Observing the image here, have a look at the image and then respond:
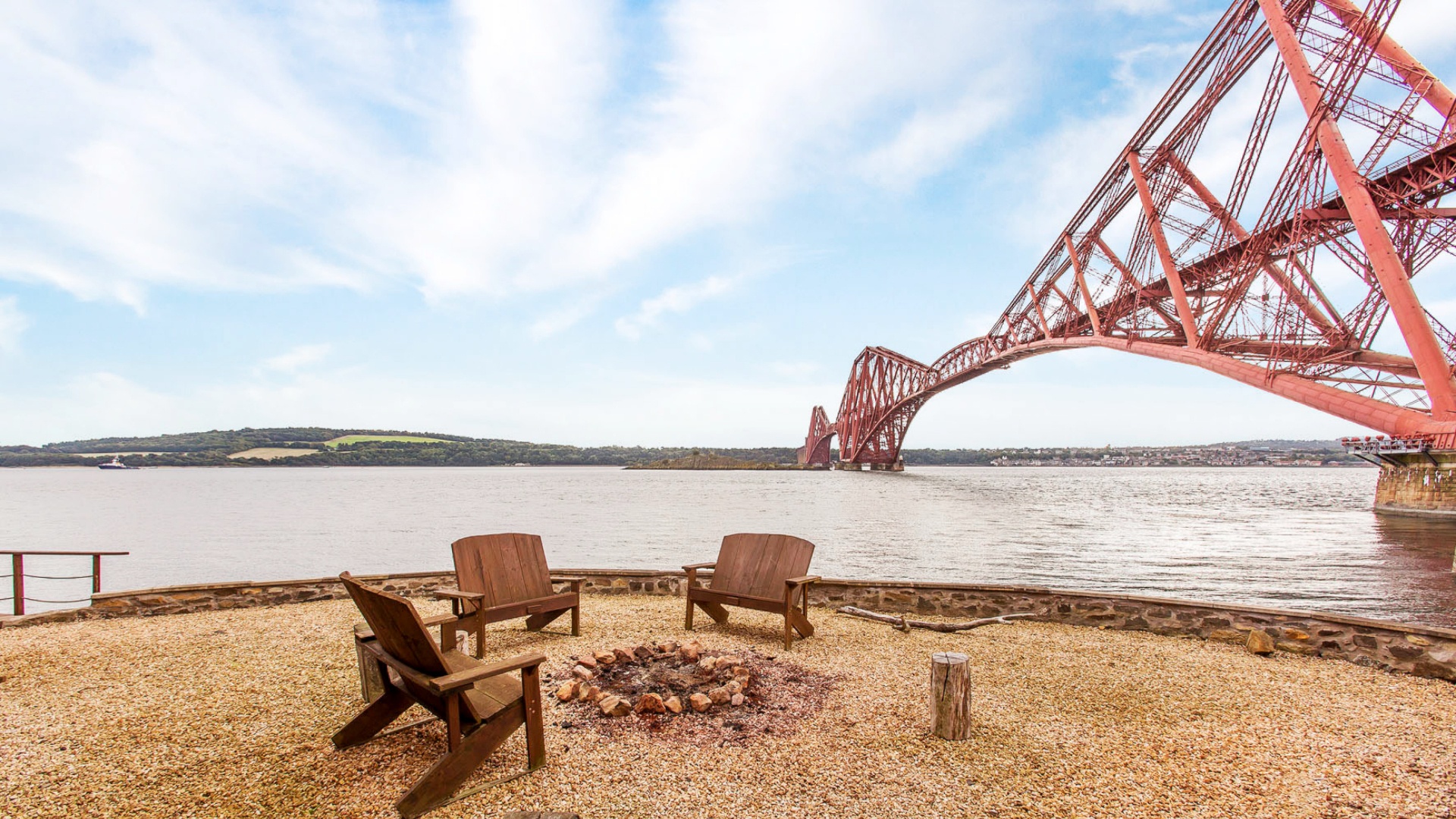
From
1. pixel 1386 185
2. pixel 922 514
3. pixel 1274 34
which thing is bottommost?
pixel 922 514

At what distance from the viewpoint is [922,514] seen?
1086 inches

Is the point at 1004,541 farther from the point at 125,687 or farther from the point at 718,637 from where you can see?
the point at 125,687

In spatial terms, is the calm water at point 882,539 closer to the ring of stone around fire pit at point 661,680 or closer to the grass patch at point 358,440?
the ring of stone around fire pit at point 661,680

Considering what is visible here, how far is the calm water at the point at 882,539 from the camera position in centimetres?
1159

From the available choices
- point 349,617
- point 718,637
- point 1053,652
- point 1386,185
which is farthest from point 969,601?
point 1386,185

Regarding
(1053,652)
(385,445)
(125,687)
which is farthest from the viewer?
(385,445)

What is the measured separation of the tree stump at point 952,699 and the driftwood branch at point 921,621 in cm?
225

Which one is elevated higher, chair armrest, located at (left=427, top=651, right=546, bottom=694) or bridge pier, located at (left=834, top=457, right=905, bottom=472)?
chair armrest, located at (left=427, top=651, right=546, bottom=694)

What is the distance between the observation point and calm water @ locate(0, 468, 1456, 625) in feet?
38.0

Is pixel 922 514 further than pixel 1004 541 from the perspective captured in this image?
Yes

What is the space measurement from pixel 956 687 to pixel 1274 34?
1066 inches

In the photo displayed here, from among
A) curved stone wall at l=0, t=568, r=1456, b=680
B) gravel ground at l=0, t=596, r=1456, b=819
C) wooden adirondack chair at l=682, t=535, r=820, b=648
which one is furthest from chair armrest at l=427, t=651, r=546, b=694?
curved stone wall at l=0, t=568, r=1456, b=680

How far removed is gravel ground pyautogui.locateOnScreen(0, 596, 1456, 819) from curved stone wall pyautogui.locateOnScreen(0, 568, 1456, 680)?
0.26m

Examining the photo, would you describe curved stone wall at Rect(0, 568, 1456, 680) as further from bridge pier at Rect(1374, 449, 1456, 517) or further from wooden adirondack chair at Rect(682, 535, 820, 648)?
bridge pier at Rect(1374, 449, 1456, 517)
